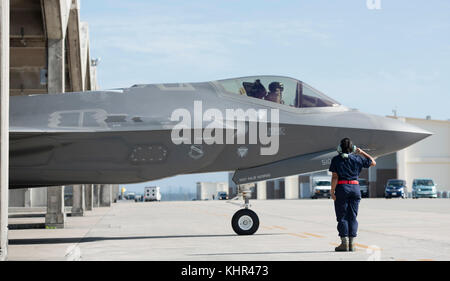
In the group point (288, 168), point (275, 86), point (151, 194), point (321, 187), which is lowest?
point (151, 194)

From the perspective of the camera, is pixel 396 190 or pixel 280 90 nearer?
pixel 280 90

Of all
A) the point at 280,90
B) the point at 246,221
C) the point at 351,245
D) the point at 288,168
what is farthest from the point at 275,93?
the point at 351,245

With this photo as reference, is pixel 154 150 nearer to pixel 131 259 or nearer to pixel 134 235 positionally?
pixel 134 235

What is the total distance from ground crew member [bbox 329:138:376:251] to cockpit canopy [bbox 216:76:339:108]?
139 inches

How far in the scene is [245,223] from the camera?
14.1m

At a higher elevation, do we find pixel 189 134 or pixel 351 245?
pixel 189 134

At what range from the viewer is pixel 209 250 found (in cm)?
1084

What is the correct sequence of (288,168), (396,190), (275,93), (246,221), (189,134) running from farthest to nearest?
(396,190), (246,221), (275,93), (288,168), (189,134)

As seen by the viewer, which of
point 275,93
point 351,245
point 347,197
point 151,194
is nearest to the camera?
point 351,245

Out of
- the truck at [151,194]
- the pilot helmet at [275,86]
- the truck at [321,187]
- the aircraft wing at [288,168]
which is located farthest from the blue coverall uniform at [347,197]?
the truck at [151,194]

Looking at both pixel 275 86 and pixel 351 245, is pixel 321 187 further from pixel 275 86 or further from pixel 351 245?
pixel 351 245

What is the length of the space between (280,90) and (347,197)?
4226mm

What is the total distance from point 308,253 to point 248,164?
13.3 ft
